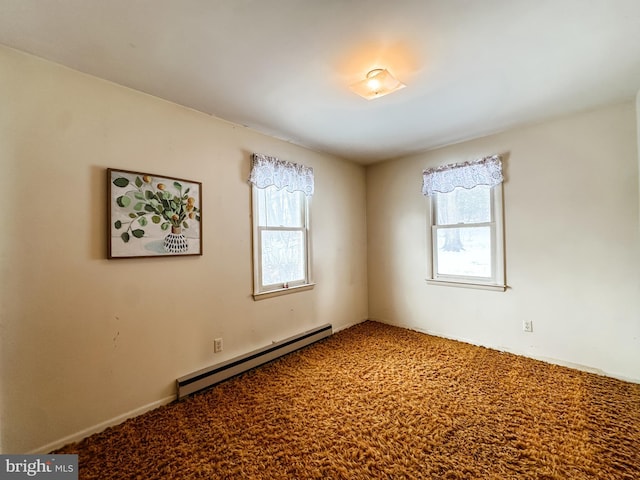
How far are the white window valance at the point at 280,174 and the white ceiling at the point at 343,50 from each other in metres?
0.46

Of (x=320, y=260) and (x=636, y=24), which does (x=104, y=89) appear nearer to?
(x=320, y=260)

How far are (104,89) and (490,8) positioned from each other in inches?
93.1

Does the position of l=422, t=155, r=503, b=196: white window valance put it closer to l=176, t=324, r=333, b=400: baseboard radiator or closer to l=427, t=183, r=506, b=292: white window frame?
l=427, t=183, r=506, b=292: white window frame

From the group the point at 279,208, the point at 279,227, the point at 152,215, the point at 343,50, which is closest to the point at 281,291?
the point at 279,227

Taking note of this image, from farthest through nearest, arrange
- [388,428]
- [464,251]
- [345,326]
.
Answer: [345,326] → [464,251] → [388,428]

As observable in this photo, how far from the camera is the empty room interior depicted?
1.54 metres

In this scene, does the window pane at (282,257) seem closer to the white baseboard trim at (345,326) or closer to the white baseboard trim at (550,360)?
the white baseboard trim at (345,326)

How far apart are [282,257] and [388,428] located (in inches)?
74.7

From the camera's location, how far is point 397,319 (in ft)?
12.9

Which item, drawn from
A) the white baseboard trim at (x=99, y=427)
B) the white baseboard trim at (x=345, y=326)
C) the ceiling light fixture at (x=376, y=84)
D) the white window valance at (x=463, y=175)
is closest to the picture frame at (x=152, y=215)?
the white baseboard trim at (x=99, y=427)

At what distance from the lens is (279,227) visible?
10.3ft

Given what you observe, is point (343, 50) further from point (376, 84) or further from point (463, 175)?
point (463, 175)

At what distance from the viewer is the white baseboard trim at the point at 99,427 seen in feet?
5.58

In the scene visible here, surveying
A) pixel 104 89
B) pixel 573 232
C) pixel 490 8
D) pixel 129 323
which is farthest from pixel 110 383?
pixel 573 232
